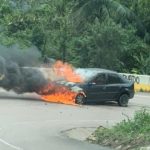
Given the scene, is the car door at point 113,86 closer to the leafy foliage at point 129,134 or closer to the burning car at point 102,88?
the burning car at point 102,88

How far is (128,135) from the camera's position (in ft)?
48.6

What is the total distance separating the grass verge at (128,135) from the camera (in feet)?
45.7

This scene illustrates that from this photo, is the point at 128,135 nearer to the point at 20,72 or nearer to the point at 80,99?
the point at 80,99

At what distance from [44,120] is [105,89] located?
7.03 meters

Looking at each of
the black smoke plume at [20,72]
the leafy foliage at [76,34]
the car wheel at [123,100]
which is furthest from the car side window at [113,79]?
the leafy foliage at [76,34]

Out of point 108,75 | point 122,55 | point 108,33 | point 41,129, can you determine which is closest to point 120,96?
point 108,75

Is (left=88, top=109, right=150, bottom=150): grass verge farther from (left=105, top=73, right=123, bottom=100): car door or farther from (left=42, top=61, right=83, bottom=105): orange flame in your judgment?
(left=105, top=73, right=123, bottom=100): car door

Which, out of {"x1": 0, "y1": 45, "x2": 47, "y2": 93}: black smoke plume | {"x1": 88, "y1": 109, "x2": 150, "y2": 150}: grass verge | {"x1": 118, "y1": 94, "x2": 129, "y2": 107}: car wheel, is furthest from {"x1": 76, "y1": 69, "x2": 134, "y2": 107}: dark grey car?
{"x1": 88, "y1": 109, "x2": 150, "y2": 150}: grass verge

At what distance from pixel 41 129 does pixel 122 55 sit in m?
29.8

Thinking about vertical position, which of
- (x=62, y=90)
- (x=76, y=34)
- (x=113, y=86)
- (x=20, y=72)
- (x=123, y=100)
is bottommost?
(x=123, y=100)

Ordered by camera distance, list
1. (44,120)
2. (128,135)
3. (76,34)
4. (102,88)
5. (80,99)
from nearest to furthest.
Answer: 1. (128,135)
2. (44,120)
3. (80,99)
4. (102,88)
5. (76,34)

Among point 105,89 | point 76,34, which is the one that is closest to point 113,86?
point 105,89

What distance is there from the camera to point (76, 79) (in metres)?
25.7

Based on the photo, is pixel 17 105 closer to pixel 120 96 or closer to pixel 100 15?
pixel 120 96
